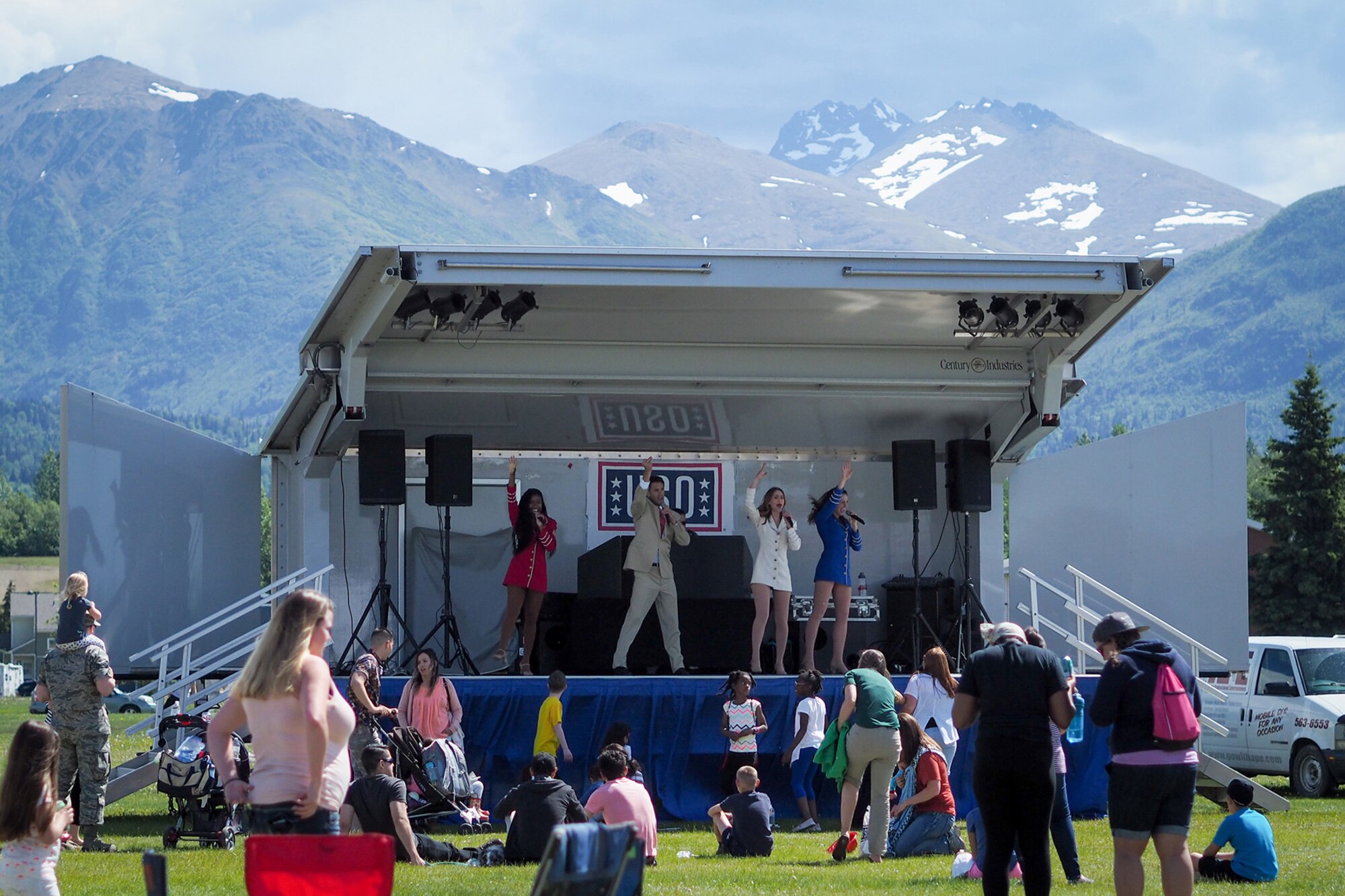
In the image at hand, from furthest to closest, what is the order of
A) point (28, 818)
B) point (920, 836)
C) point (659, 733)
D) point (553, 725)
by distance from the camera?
1. point (659, 733)
2. point (553, 725)
3. point (920, 836)
4. point (28, 818)

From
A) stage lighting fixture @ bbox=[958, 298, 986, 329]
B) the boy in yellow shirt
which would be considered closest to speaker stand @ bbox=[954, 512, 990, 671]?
stage lighting fixture @ bbox=[958, 298, 986, 329]

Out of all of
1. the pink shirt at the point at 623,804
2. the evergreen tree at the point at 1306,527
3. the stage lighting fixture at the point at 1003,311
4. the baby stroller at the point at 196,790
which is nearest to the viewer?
the pink shirt at the point at 623,804

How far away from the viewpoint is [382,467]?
41.7 feet

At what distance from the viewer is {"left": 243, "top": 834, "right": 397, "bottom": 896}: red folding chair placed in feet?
13.7

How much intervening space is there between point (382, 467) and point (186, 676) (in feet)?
7.40

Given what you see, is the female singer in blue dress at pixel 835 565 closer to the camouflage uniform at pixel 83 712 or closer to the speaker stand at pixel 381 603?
the speaker stand at pixel 381 603

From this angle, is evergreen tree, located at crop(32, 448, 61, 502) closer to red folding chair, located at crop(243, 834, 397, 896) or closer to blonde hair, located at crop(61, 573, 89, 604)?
blonde hair, located at crop(61, 573, 89, 604)

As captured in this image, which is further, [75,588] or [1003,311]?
[1003,311]

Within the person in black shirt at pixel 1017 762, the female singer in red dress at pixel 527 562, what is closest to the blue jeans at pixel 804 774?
the female singer in red dress at pixel 527 562

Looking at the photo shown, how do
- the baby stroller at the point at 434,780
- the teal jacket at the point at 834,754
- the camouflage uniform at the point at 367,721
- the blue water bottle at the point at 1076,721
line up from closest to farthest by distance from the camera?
the blue water bottle at the point at 1076,721
the teal jacket at the point at 834,754
the camouflage uniform at the point at 367,721
the baby stroller at the point at 434,780

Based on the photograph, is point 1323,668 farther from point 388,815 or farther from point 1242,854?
point 388,815

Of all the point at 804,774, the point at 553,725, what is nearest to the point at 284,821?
the point at 553,725

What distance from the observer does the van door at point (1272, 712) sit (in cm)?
1435

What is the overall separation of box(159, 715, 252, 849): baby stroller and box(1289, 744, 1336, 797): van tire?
360 inches
